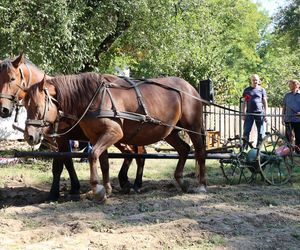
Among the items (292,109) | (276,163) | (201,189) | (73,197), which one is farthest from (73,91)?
(292,109)

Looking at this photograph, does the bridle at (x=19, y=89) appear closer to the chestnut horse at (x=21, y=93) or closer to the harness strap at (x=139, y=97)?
the chestnut horse at (x=21, y=93)

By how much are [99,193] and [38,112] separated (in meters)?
1.36

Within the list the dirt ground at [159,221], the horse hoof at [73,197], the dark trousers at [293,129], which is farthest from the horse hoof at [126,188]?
the dark trousers at [293,129]

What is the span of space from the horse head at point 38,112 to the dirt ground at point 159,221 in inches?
38.7

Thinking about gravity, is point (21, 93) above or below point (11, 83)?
below

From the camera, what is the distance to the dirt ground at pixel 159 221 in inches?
200

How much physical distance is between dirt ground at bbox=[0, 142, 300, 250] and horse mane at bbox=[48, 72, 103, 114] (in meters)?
1.37

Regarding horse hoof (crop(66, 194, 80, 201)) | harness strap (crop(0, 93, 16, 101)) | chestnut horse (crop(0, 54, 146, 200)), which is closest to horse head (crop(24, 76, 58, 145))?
chestnut horse (crop(0, 54, 146, 200))

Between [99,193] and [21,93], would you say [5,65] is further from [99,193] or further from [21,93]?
[99,193]

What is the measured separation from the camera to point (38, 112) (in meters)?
6.93

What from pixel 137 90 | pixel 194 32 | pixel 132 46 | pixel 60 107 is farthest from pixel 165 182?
pixel 194 32

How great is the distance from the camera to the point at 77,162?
40.5 ft

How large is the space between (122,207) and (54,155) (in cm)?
149

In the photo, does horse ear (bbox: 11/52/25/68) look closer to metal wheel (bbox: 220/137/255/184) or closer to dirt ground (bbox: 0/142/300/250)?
dirt ground (bbox: 0/142/300/250)
